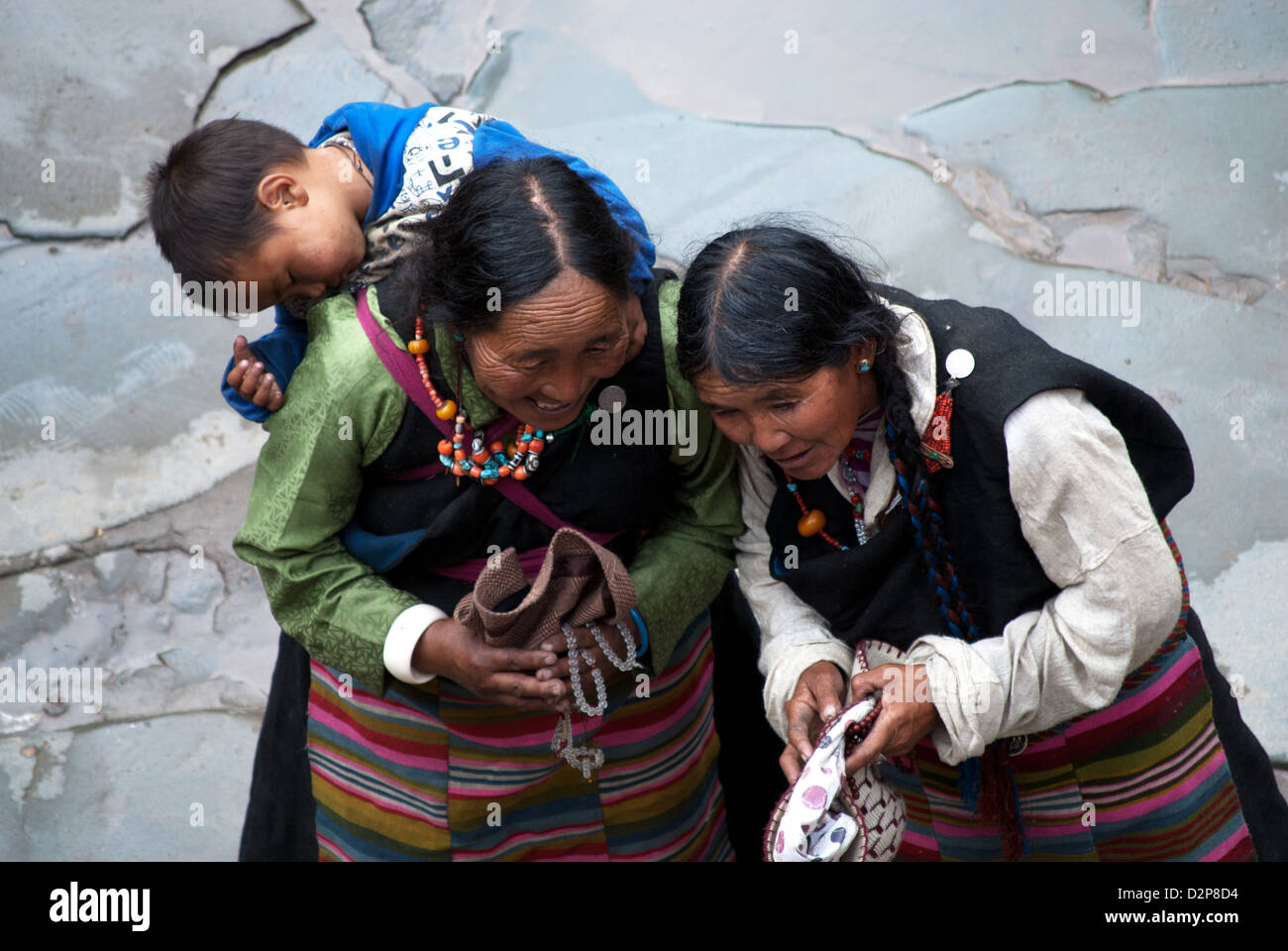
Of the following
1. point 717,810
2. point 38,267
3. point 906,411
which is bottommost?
point 38,267

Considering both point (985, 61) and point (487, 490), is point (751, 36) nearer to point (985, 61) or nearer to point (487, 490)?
point (985, 61)

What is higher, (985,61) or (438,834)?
(985,61)

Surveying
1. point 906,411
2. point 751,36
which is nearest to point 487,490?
Answer: point 906,411

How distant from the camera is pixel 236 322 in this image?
445cm

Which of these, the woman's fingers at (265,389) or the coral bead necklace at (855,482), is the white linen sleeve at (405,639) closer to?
the woman's fingers at (265,389)

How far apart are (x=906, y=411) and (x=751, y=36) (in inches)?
125

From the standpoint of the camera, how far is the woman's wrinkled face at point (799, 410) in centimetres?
176

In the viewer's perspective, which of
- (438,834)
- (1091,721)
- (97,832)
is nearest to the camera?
(1091,721)

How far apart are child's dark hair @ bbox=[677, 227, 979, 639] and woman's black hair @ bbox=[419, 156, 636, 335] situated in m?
0.14

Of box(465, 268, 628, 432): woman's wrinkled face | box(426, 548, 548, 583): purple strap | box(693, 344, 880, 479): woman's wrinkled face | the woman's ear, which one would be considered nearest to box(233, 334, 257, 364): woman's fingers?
the woman's ear

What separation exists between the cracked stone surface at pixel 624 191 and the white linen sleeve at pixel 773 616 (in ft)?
6.45

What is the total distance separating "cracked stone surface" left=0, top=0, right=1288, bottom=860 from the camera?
3746mm

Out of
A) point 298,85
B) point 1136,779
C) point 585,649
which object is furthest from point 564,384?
point 298,85

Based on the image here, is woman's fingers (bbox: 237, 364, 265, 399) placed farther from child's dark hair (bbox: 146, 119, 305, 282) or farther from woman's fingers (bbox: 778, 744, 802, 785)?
woman's fingers (bbox: 778, 744, 802, 785)
